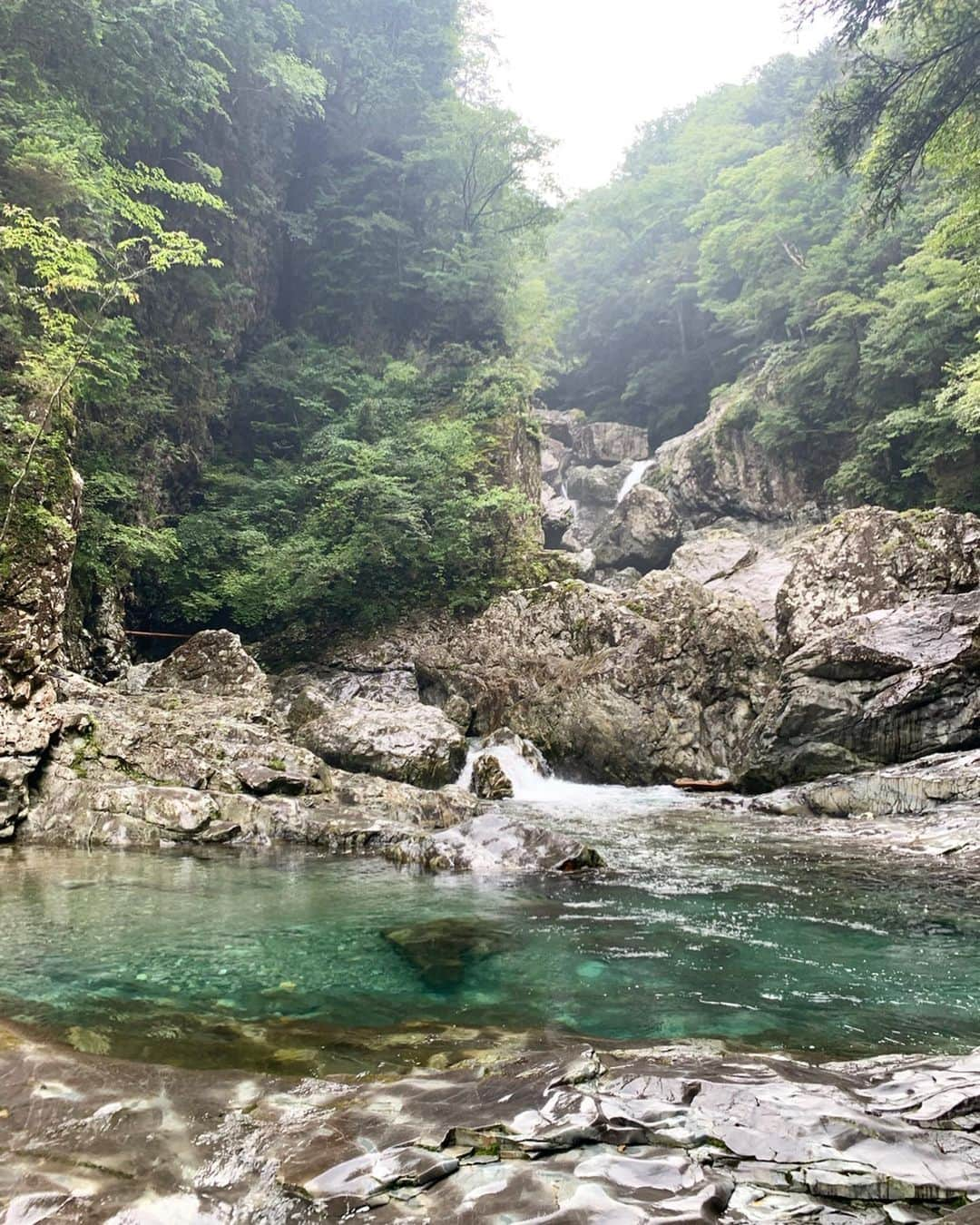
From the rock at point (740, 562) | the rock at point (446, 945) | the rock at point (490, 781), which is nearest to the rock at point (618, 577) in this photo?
the rock at point (740, 562)

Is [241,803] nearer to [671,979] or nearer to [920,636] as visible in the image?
[671,979]

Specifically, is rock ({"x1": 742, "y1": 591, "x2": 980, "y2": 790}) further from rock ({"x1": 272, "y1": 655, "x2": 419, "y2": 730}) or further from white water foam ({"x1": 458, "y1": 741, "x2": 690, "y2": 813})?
rock ({"x1": 272, "y1": 655, "x2": 419, "y2": 730})

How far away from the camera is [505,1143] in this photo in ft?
7.02

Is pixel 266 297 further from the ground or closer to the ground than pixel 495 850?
further from the ground

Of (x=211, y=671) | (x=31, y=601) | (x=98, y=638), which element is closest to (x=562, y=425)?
(x=211, y=671)

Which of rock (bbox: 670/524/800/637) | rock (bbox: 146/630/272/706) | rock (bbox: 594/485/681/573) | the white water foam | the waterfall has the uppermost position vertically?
the waterfall

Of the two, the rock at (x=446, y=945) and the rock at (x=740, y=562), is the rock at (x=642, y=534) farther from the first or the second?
the rock at (x=446, y=945)

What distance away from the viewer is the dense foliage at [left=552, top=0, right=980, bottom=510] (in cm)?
1062

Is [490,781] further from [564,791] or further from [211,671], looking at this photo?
[211,671]

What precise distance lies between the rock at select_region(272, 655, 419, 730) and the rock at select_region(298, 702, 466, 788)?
3.26 m

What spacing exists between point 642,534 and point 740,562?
387 cm

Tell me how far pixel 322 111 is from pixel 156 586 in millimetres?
15999

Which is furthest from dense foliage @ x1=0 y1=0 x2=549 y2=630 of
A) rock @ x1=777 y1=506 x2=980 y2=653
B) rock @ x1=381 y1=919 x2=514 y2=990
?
rock @ x1=381 y1=919 x2=514 y2=990

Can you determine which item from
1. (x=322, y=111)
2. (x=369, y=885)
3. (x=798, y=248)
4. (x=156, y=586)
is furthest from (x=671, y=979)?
(x=798, y=248)
